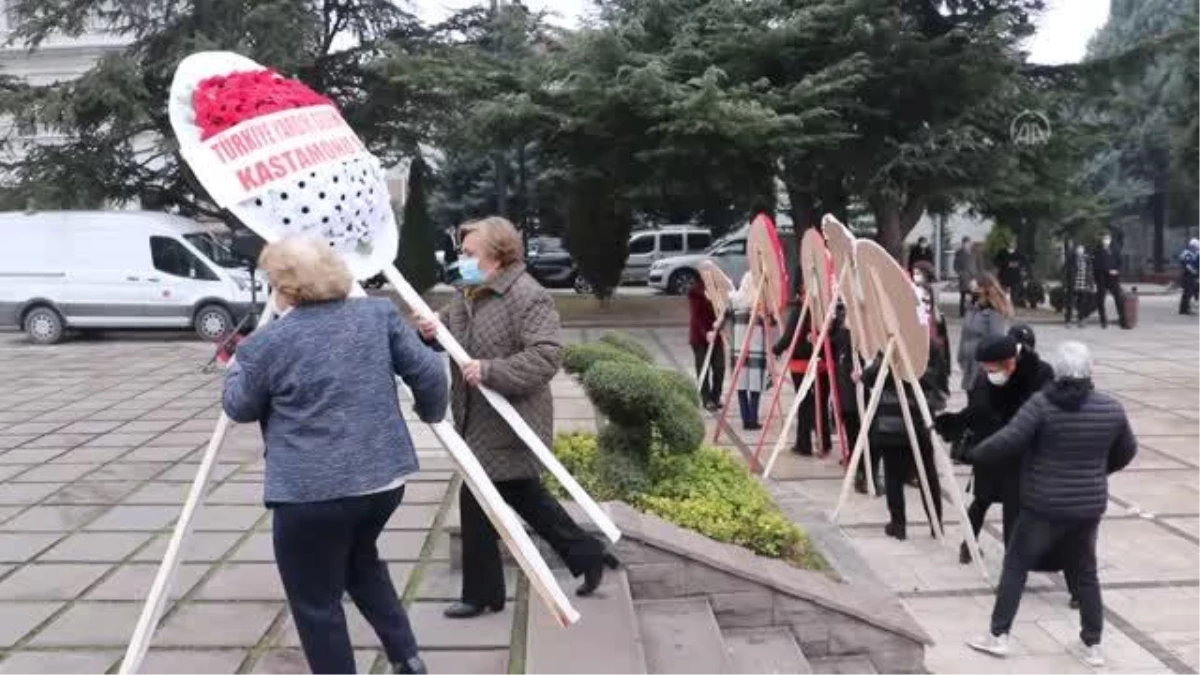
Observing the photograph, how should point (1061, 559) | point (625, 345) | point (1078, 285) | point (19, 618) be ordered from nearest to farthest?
1. point (19, 618)
2. point (1061, 559)
3. point (625, 345)
4. point (1078, 285)

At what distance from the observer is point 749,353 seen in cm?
986

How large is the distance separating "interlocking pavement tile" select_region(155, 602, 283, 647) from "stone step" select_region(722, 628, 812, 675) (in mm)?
1940

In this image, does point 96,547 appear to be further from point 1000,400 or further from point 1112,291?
point 1112,291

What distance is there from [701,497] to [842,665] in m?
1.03

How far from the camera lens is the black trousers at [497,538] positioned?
4457mm

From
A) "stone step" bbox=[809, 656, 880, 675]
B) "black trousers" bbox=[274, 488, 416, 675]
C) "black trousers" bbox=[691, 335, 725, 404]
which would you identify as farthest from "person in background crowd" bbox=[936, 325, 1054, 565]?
"black trousers" bbox=[691, 335, 725, 404]

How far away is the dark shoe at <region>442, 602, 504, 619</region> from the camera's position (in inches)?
179

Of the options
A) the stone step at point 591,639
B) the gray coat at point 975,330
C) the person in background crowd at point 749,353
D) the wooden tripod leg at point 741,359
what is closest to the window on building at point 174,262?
the person in background crowd at point 749,353

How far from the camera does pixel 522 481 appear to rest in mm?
4449

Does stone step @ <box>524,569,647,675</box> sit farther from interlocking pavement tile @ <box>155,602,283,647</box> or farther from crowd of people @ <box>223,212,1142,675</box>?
interlocking pavement tile @ <box>155,602,283,647</box>

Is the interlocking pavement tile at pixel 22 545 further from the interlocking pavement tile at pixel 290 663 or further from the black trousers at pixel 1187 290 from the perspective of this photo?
the black trousers at pixel 1187 290

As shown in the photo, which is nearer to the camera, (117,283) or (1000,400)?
(1000,400)

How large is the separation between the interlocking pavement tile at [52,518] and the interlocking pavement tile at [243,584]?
4.52 ft

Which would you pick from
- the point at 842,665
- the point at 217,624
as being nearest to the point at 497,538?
the point at 217,624
